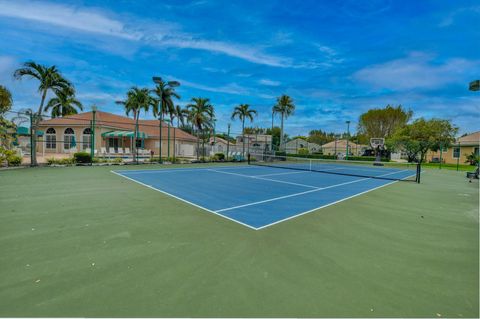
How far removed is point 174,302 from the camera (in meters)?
2.33

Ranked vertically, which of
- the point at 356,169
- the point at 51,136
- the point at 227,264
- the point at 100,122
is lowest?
the point at 227,264

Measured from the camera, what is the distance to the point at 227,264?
3.16 metres

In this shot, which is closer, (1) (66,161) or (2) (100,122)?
(1) (66,161)

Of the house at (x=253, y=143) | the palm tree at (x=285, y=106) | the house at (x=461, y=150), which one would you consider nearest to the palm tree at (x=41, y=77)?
the house at (x=253, y=143)

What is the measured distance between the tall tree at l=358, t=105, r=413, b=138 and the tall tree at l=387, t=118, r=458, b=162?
11.0 meters

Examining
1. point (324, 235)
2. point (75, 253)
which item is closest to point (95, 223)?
point (75, 253)

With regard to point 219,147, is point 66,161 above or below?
below

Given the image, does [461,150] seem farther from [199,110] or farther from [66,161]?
[66,161]

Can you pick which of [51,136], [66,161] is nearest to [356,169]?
[66,161]

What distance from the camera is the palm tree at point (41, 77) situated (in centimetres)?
1429

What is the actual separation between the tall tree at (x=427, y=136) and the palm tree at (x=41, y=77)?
38.5 metres

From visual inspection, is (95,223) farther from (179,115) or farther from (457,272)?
(179,115)

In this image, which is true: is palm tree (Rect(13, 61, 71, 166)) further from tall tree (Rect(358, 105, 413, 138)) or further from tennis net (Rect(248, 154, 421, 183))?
tall tree (Rect(358, 105, 413, 138))

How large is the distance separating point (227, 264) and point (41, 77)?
17945 mm
